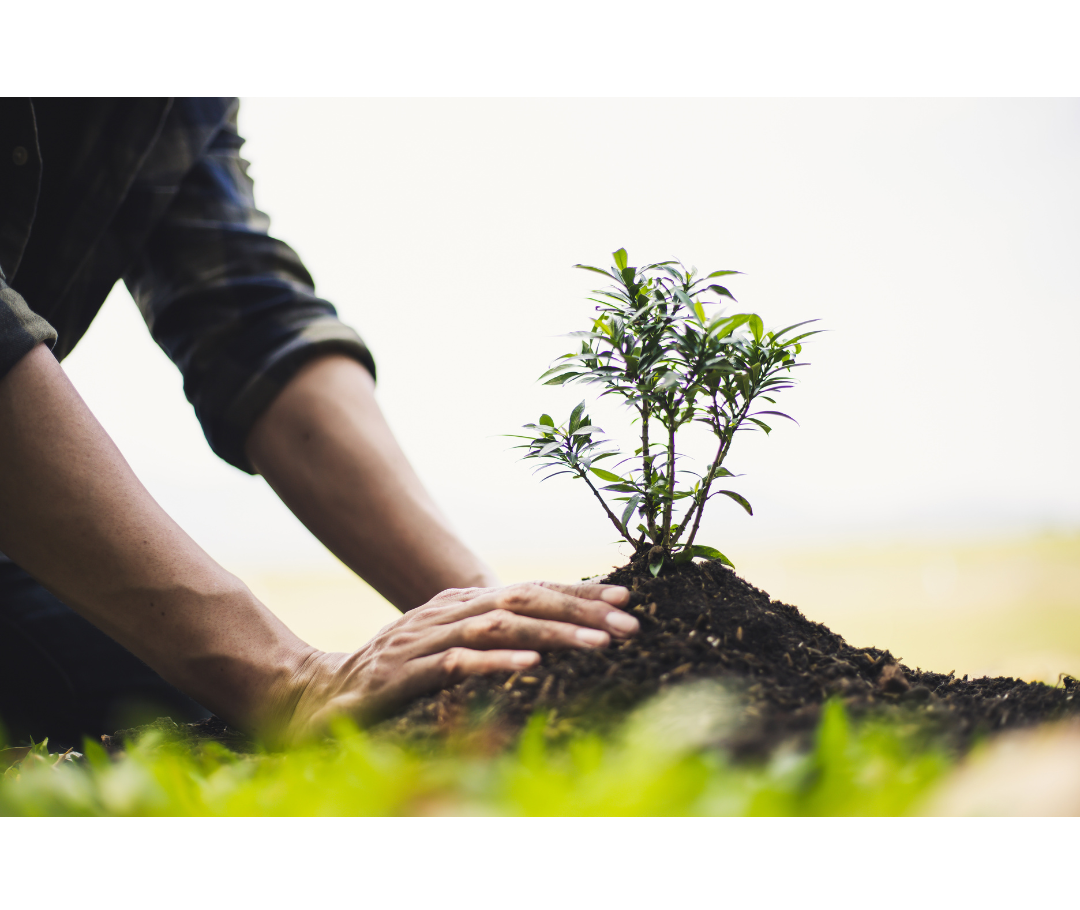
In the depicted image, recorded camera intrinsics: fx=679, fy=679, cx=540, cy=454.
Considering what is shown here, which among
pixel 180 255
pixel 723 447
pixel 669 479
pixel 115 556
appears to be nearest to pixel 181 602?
pixel 115 556

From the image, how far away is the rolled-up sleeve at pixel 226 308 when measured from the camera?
1.89 metres

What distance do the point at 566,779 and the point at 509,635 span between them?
351 millimetres

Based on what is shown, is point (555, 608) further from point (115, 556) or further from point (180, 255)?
point (180, 255)

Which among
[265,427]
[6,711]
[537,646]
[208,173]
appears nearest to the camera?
[537,646]

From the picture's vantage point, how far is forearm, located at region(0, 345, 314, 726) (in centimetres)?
110

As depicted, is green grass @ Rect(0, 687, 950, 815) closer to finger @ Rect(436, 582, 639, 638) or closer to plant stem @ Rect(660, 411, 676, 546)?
finger @ Rect(436, 582, 639, 638)

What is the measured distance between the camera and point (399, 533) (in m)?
1.84

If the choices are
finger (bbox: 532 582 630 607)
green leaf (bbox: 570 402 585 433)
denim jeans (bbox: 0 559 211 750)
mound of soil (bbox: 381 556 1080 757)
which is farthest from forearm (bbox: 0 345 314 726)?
denim jeans (bbox: 0 559 211 750)

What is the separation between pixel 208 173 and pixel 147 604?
1484 millimetres

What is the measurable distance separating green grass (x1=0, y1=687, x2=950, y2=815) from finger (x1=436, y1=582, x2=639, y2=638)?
0.59ft

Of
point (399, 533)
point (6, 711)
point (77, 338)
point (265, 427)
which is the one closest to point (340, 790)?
point (399, 533)

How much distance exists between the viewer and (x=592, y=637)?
3.39 ft

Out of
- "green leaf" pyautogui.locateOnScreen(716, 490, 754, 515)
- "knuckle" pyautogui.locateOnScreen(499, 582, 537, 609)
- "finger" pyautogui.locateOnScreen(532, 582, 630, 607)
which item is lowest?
"knuckle" pyautogui.locateOnScreen(499, 582, 537, 609)

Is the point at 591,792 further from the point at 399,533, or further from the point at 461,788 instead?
the point at 399,533
